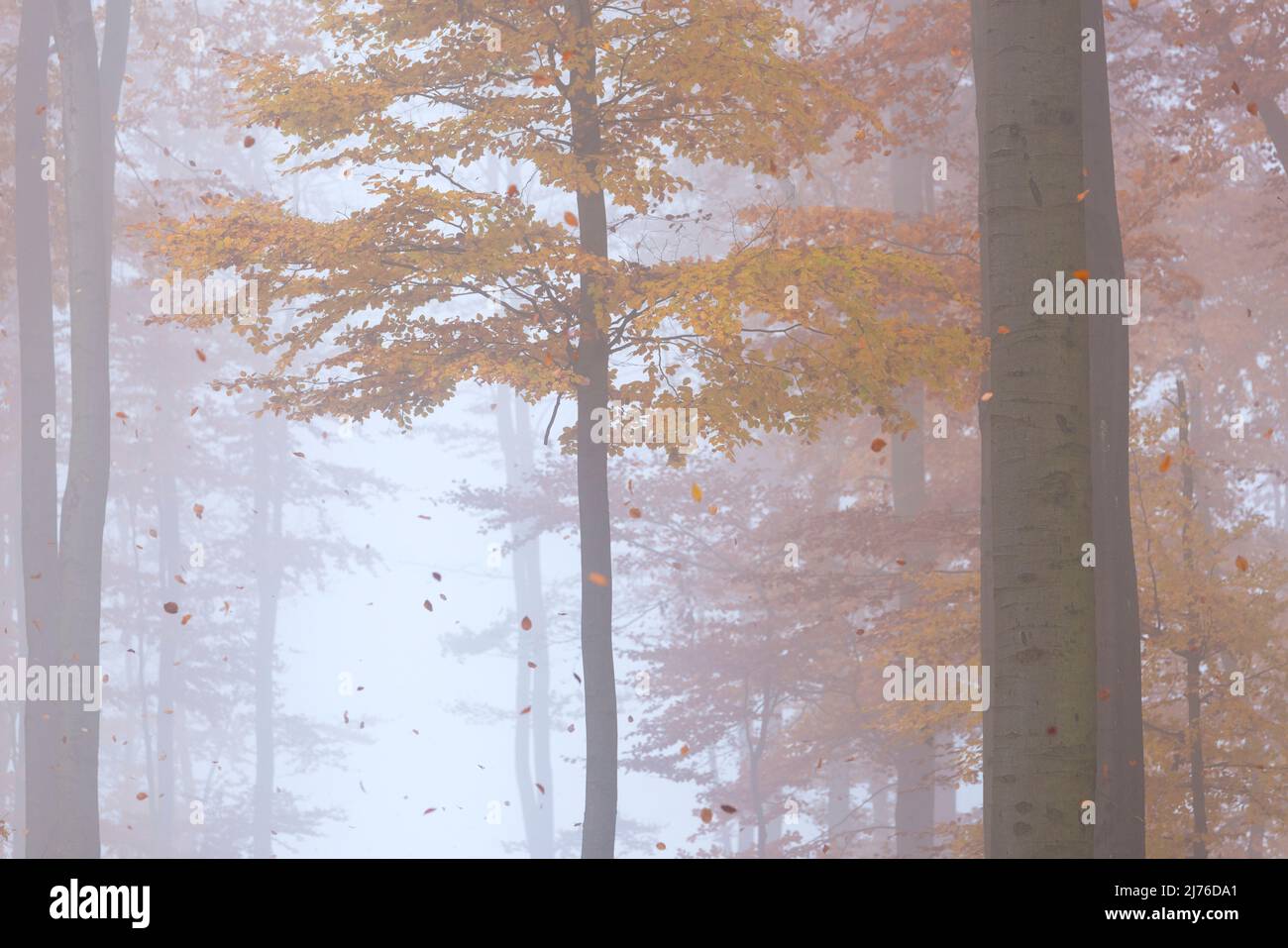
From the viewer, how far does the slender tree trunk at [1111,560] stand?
7402 millimetres

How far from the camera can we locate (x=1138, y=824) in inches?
296

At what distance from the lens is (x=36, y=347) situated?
12281mm

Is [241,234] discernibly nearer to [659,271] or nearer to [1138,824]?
[659,271]

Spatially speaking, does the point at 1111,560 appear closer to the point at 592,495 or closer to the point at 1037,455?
the point at 1037,455

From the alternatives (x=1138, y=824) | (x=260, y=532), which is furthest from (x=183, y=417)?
(x=1138, y=824)

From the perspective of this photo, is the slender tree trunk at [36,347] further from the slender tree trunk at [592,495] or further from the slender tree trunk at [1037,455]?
the slender tree trunk at [1037,455]

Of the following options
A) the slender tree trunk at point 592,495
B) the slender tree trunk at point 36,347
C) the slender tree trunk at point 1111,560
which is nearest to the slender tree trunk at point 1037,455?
the slender tree trunk at point 1111,560

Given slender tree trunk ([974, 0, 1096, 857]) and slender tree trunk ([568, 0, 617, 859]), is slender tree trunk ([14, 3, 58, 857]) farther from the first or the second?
slender tree trunk ([974, 0, 1096, 857])

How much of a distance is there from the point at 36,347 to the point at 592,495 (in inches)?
242

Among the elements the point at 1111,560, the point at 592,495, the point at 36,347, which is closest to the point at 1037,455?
the point at 1111,560

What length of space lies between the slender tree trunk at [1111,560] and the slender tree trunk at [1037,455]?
2710 millimetres

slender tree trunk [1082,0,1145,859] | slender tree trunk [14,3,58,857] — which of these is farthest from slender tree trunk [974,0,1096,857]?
slender tree trunk [14,3,58,857]
